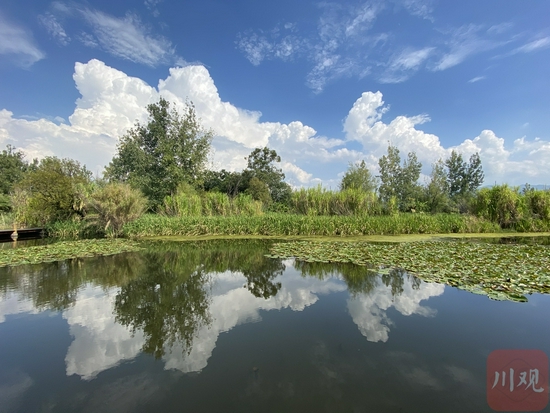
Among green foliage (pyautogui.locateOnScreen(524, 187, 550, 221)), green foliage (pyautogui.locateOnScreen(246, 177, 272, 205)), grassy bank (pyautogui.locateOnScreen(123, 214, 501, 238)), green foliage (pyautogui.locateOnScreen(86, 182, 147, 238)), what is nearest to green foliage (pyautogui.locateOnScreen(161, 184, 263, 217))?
grassy bank (pyautogui.locateOnScreen(123, 214, 501, 238))

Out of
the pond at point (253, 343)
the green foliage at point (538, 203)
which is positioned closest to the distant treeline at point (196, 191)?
the green foliage at point (538, 203)

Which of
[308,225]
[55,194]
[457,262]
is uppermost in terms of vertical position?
[55,194]

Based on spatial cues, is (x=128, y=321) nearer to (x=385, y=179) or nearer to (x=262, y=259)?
(x=262, y=259)

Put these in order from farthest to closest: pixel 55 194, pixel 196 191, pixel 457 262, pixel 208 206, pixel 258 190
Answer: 1. pixel 258 190
2. pixel 196 191
3. pixel 208 206
4. pixel 55 194
5. pixel 457 262

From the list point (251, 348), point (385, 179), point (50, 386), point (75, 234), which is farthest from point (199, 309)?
point (385, 179)

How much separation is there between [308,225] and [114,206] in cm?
1037

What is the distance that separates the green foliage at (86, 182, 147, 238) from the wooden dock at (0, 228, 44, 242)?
5703 mm

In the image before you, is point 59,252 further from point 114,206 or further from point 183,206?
point 183,206

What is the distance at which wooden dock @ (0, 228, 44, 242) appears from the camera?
1652cm

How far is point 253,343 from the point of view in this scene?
12.6ft

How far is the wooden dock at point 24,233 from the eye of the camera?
1652 centimetres

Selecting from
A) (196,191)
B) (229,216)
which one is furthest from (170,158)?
(229,216)

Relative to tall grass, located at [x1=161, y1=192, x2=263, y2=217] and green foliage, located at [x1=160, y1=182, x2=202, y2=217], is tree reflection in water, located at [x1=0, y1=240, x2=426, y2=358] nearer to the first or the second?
green foliage, located at [x1=160, y1=182, x2=202, y2=217]

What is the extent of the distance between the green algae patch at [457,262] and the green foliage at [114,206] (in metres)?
8.71
